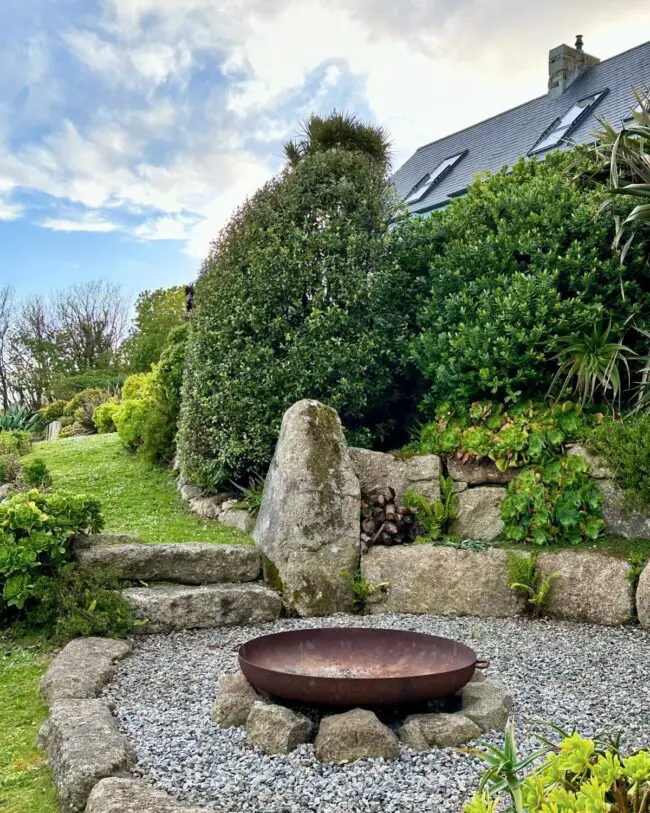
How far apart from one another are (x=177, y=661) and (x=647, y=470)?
12.5 ft

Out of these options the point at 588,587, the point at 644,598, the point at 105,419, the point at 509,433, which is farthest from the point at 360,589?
the point at 105,419

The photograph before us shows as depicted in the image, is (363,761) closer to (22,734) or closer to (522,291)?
(22,734)

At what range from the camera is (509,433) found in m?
6.38

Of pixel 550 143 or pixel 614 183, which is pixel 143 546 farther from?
pixel 550 143

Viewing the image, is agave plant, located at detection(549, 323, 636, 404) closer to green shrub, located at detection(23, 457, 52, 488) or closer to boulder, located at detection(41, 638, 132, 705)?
boulder, located at detection(41, 638, 132, 705)

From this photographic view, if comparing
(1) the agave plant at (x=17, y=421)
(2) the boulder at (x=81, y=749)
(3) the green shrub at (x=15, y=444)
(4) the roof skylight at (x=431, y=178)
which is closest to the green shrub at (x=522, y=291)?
(2) the boulder at (x=81, y=749)

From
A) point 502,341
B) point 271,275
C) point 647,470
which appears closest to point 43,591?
point 271,275

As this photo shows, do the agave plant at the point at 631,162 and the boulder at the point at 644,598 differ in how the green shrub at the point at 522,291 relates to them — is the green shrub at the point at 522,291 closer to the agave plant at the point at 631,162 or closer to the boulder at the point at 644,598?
the agave plant at the point at 631,162

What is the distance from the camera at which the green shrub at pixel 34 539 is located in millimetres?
5145

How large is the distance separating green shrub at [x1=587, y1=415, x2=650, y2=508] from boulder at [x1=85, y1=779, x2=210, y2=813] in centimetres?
430

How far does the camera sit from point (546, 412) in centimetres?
642

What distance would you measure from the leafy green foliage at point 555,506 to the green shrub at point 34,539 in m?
3.48

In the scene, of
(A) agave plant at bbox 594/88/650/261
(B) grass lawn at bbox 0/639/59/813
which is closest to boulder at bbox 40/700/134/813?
(B) grass lawn at bbox 0/639/59/813

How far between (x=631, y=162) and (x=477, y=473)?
321 centimetres
